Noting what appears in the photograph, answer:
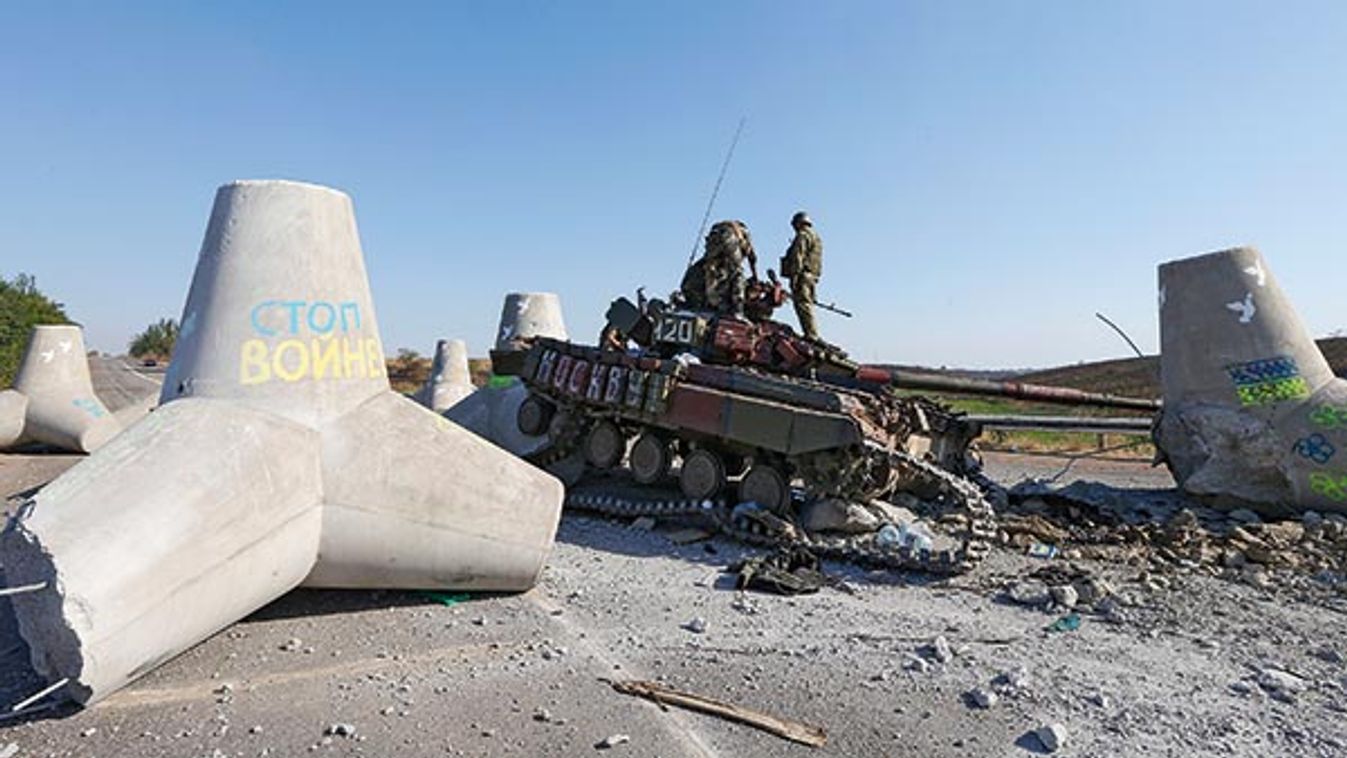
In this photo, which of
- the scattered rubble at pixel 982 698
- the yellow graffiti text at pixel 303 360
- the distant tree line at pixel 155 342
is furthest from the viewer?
the distant tree line at pixel 155 342

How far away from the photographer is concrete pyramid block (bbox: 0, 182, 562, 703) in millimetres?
3863

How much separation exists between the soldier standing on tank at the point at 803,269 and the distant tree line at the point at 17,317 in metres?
21.2

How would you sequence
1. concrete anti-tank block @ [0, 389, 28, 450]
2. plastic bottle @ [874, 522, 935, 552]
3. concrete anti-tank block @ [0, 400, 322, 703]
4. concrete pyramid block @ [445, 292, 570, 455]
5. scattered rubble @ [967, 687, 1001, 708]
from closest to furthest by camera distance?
1. concrete anti-tank block @ [0, 400, 322, 703]
2. scattered rubble @ [967, 687, 1001, 708]
3. plastic bottle @ [874, 522, 935, 552]
4. concrete pyramid block @ [445, 292, 570, 455]
5. concrete anti-tank block @ [0, 389, 28, 450]

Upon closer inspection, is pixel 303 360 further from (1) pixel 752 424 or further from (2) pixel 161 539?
(1) pixel 752 424

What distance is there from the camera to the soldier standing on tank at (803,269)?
1123cm

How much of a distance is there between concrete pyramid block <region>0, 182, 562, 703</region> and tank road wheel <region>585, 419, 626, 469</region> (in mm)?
4239

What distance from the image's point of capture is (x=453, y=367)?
60.4 ft

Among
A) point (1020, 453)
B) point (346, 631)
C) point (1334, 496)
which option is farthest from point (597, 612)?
point (1020, 453)

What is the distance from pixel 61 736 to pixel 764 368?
7.96 metres

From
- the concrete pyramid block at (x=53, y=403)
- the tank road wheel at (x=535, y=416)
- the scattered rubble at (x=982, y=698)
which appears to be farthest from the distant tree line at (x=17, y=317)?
the scattered rubble at (x=982, y=698)

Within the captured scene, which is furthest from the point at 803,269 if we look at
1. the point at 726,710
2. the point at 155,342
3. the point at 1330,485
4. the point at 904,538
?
the point at 155,342

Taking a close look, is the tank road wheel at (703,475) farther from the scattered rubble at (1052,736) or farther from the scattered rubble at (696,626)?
the scattered rubble at (1052,736)

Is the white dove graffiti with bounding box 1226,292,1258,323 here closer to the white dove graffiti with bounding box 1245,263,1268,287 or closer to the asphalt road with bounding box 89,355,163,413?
the white dove graffiti with bounding box 1245,263,1268,287

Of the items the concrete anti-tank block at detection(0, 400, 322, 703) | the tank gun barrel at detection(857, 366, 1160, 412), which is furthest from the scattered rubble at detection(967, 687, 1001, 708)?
the tank gun barrel at detection(857, 366, 1160, 412)
